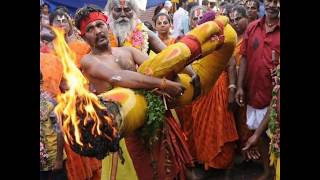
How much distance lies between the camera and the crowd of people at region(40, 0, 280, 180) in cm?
605

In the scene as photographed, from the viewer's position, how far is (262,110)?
605 centimetres

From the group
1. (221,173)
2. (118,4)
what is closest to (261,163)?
(221,173)

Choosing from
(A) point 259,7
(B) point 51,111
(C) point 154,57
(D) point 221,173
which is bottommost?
(D) point 221,173

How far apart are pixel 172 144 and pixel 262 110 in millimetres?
799

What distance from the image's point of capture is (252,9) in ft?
19.9

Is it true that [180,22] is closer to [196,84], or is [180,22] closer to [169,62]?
[169,62]

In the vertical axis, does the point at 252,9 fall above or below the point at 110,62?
above

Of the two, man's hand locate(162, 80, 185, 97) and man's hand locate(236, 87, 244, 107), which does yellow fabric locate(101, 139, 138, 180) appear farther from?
man's hand locate(236, 87, 244, 107)

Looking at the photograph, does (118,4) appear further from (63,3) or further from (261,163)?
(261,163)

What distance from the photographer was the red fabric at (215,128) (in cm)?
612

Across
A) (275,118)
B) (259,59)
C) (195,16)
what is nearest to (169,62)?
(195,16)

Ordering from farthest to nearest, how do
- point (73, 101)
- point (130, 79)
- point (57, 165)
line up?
point (57, 165), point (73, 101), point (130, 79)

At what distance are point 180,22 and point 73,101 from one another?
1.12 m

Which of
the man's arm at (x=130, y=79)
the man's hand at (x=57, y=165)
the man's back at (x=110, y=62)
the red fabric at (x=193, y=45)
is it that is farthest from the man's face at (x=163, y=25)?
the man's hand at (x=57, y=165)
